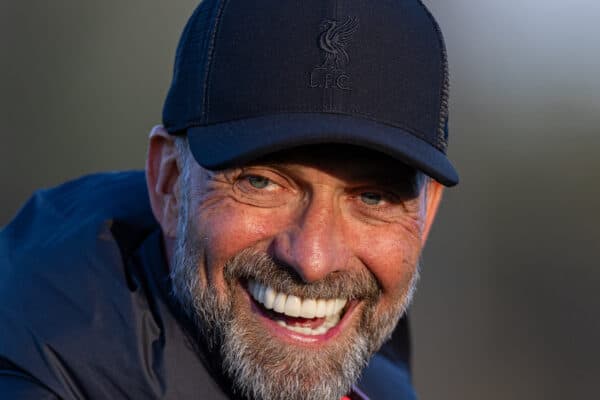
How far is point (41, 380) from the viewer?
1249 millimetres

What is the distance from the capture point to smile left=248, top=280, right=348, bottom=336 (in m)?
1.38

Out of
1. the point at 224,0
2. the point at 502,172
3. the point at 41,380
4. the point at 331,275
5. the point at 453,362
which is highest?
the point at 224,0

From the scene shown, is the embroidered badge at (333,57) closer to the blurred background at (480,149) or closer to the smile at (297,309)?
the smile at (297,309)

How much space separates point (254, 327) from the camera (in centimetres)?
140

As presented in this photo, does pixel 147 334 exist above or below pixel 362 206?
below

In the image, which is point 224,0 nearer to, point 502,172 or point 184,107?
point 184,107

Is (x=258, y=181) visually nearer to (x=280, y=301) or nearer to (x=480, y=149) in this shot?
(x=280, y=301)

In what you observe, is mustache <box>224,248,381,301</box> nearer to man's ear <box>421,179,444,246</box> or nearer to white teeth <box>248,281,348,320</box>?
white teeth <box>248,281,348,320</box>

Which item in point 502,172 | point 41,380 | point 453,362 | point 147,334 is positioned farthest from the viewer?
point 502,172

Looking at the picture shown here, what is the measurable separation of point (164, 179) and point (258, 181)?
225 mm

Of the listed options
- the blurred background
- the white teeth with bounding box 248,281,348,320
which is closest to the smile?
the white teeth with bounding box 248,281,348,320

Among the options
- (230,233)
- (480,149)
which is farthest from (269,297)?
(480,149)

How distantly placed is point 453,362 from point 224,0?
3.30 meters

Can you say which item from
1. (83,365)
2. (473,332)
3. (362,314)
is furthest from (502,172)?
(83,365)
